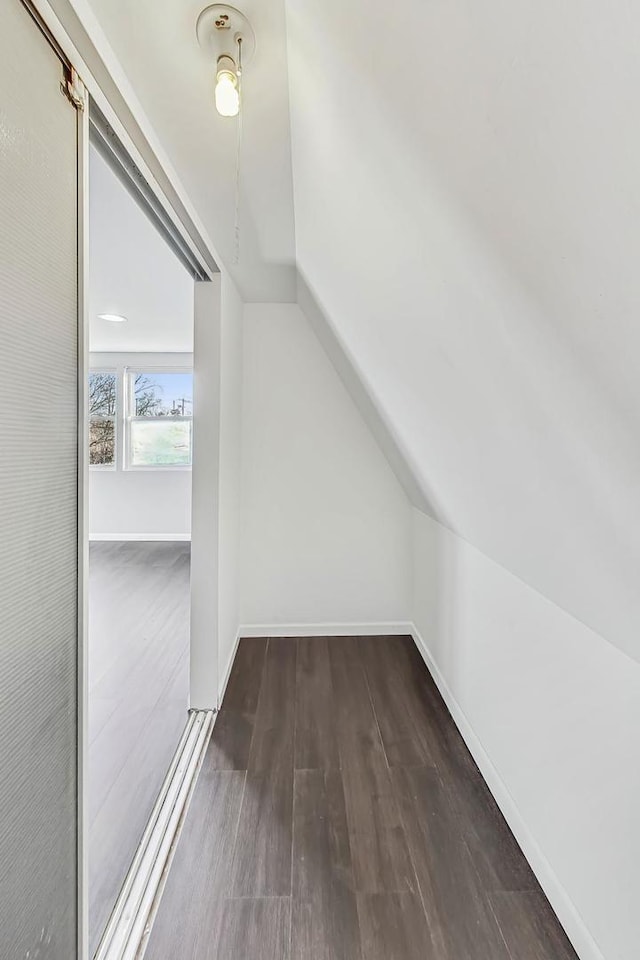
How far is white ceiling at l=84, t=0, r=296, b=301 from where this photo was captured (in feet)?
2.91

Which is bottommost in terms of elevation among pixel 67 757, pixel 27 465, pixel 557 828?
pixel 557 828

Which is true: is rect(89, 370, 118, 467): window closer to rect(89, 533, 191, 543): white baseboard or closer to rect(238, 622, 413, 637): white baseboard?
rect(89, 533, 191, 543): white baseboard

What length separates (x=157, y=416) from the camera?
5.98 m

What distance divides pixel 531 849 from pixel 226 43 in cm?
218

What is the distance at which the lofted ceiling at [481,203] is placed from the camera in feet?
1.45

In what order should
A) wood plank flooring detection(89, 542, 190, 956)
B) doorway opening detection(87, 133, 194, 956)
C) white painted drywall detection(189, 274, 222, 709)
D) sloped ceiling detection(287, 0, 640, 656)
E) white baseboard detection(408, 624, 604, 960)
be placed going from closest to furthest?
sloped ceiling detection(287, 0, 640, 656) < white baseboard detection(408, 624, 604, 960) < wood plank flooring detection(89, 542, 190, 956) < doorway opening detection(87, 133, 194, 956) < white painted drywall detection(189, 274, 222, 709)

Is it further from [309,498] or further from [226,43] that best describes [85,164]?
[309,498]

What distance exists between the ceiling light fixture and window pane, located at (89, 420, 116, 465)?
553cm

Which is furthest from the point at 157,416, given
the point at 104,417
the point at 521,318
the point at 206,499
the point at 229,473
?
the point at 521,318

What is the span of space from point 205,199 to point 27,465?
1163mm

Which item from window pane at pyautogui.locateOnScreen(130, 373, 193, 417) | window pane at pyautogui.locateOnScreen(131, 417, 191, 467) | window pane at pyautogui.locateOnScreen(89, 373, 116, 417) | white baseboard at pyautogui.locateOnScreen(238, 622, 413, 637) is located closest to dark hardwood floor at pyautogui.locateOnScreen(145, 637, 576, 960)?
white baseboard at pyautogui.locateOnScreen(238, 622, 413, 637)

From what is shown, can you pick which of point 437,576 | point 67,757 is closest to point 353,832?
point 67,757

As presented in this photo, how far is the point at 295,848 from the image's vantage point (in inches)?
58.0

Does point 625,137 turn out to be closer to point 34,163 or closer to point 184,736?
point 34,163
